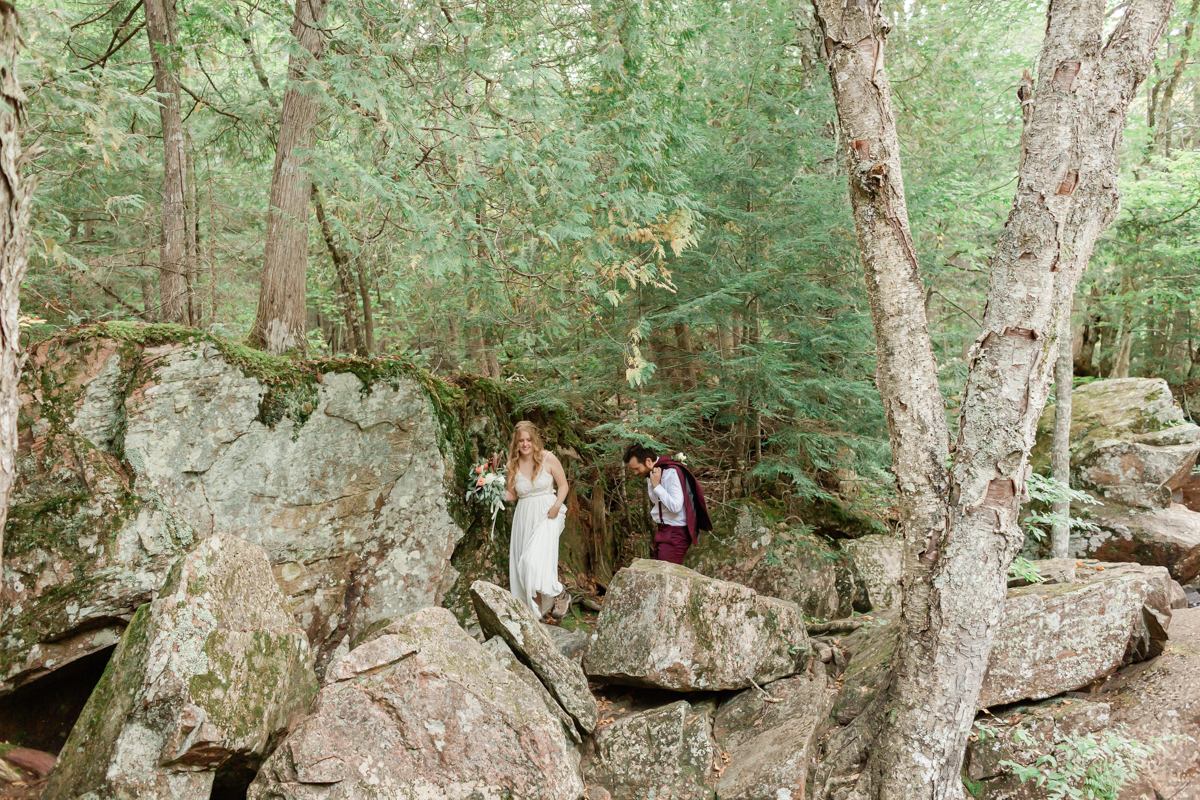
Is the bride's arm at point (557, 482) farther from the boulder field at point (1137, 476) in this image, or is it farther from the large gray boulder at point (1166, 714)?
the boulder field at point (1137, 476)

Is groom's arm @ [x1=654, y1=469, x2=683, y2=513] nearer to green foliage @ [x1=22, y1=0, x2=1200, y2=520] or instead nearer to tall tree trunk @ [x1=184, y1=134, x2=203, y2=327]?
green foliage @ [x1=22, y1=0, x2=1200, y2=520]

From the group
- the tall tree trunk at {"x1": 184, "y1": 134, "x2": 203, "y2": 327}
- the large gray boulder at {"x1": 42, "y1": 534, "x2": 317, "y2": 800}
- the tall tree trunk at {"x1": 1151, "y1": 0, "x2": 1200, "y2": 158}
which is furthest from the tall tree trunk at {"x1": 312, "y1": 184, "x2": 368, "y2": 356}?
the tall tree trunk at {"x1": 1151, "y1": 0, "x2": 1200, "y2": 158}

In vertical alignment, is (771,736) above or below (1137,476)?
below

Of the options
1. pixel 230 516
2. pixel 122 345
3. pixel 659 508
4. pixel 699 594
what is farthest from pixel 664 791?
pixel 122 345

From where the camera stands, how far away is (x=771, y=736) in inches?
189

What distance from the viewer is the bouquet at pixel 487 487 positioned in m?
7.15

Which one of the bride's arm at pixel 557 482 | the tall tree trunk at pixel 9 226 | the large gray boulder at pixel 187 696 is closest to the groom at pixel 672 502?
the bride's arm at pixel 557 482

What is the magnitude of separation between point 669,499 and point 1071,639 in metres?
3.41

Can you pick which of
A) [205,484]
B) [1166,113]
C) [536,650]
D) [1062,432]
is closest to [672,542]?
[536,650]

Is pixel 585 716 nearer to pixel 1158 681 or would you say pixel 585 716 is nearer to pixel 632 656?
pixel 632 656

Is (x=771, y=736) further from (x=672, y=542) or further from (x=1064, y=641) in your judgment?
(x=672, y=542)

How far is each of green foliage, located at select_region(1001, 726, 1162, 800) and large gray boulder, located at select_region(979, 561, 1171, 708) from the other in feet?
1.37

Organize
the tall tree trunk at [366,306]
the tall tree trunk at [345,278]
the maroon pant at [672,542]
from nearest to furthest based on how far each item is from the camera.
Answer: the maroon pant at [672,542] → the tall tree trunk at [345,278] → the tall tree trunk at [366,306]

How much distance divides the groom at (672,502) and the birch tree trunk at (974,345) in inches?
115
